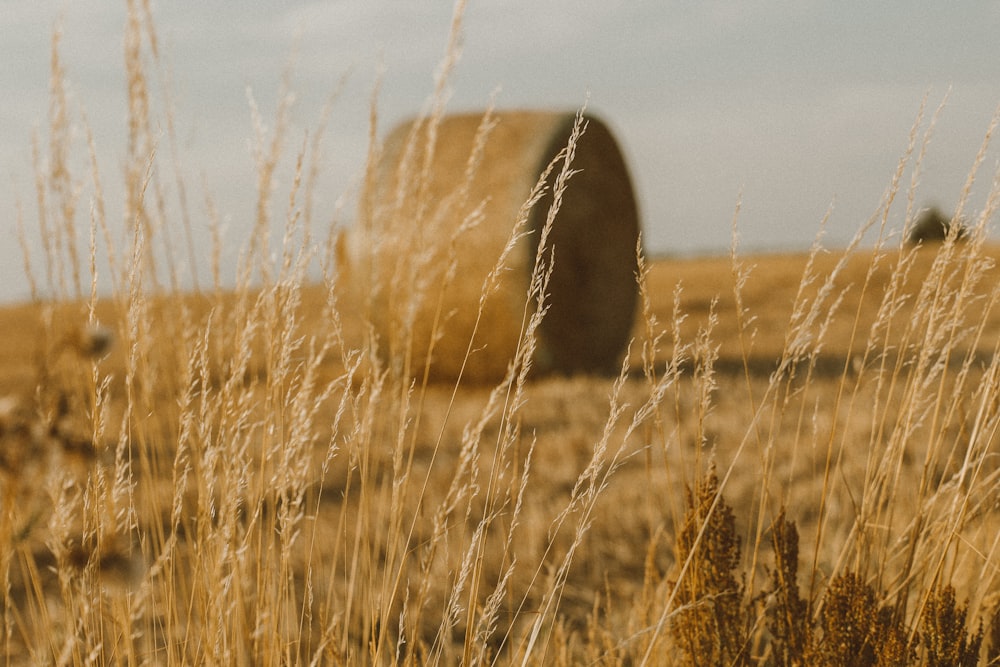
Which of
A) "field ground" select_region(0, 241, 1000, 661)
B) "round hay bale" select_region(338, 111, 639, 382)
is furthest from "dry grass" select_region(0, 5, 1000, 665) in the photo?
→ "round hay bale" select_region(338, 111, 639, 382)

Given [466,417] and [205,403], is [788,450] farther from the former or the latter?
[205,403]

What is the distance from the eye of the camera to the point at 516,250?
597 centimetres

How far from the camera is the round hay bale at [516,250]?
5828 mm

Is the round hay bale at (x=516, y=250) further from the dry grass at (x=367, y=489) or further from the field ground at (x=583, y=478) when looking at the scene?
the dry grass at (x=367, y=489)

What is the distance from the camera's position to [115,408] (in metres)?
6.97

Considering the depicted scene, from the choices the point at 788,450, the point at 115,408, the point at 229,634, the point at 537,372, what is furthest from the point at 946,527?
the point at 115,408

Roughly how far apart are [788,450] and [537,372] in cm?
263

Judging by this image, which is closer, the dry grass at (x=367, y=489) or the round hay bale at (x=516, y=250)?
the dry grass at (x=367, y=489)

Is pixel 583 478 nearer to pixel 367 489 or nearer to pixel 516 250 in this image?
pixel 367 489

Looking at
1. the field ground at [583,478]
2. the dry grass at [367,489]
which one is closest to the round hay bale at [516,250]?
the field ground at [583,478]

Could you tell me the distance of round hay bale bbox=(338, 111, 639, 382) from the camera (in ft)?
19.1

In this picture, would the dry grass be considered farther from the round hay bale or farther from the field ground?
the round hay bale

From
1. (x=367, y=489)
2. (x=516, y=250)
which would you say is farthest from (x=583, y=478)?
(x=516, y=250)

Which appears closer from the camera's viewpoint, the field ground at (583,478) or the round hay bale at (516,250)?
the field ground at (583,478)
